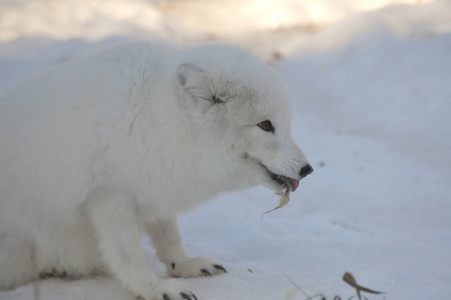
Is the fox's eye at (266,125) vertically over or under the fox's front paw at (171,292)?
over

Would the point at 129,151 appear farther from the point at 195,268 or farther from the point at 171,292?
the point at 195,268

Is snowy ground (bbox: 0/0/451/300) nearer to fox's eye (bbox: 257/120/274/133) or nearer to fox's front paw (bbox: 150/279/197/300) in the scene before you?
fox's front paw (bbox: 150/279/197/300)

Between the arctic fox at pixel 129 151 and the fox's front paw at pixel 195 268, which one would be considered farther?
the fox's front paw at pixel 195 268

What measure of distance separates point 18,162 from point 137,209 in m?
0.82

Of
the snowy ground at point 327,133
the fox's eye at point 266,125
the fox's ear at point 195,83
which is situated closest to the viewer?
the fox's ear at point 195,83

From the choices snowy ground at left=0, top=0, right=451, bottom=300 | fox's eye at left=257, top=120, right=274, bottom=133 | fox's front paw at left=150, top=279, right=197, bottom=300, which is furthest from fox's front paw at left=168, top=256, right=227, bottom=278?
fox's eye at left=257, top=120, right=274, bottom=133

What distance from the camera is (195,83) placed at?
9.79 ft

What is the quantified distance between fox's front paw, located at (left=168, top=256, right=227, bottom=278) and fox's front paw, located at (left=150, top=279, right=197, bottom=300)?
0.57 m

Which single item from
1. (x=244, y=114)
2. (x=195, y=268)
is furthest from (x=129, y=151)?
(x=195, y=268)

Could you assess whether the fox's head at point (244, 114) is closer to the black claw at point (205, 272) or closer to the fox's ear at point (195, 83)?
the fox's ear at point (195, 83)

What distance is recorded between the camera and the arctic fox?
9.86ft

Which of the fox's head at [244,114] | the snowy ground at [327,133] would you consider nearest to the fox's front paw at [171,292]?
the snowy ground at [327,133]

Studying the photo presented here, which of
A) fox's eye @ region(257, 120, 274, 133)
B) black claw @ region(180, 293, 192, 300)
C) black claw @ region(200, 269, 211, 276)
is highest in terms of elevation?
fox's eye @ region(257, 120, 274, 133)

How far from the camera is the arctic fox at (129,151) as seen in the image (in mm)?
3004
